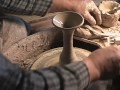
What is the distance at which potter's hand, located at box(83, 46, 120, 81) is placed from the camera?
3.63ft

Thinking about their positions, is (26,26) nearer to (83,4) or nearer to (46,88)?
(83,4)

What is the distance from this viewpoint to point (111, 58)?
1147mm

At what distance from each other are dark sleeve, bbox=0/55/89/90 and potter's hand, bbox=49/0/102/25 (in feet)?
2.15

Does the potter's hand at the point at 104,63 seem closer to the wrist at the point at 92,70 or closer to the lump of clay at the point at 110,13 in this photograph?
the wrist at the point at 92,70

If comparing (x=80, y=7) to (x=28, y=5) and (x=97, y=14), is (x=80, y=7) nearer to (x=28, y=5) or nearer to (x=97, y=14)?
(x=97, y=14)

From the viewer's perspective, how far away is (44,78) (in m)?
0.99

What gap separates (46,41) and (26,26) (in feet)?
0.71

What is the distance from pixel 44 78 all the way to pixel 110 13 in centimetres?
96

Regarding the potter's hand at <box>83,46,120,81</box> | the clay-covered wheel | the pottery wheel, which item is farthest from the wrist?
the clay-covered wheel

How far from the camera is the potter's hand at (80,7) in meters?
1.66

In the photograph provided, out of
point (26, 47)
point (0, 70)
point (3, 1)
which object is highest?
Answer: point (0, 70)

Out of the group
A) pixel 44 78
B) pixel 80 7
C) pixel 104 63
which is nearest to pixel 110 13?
pixel 80 7

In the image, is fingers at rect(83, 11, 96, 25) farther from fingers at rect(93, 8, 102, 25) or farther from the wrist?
the wrist

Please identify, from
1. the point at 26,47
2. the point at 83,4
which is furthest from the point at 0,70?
the point at 83,4
